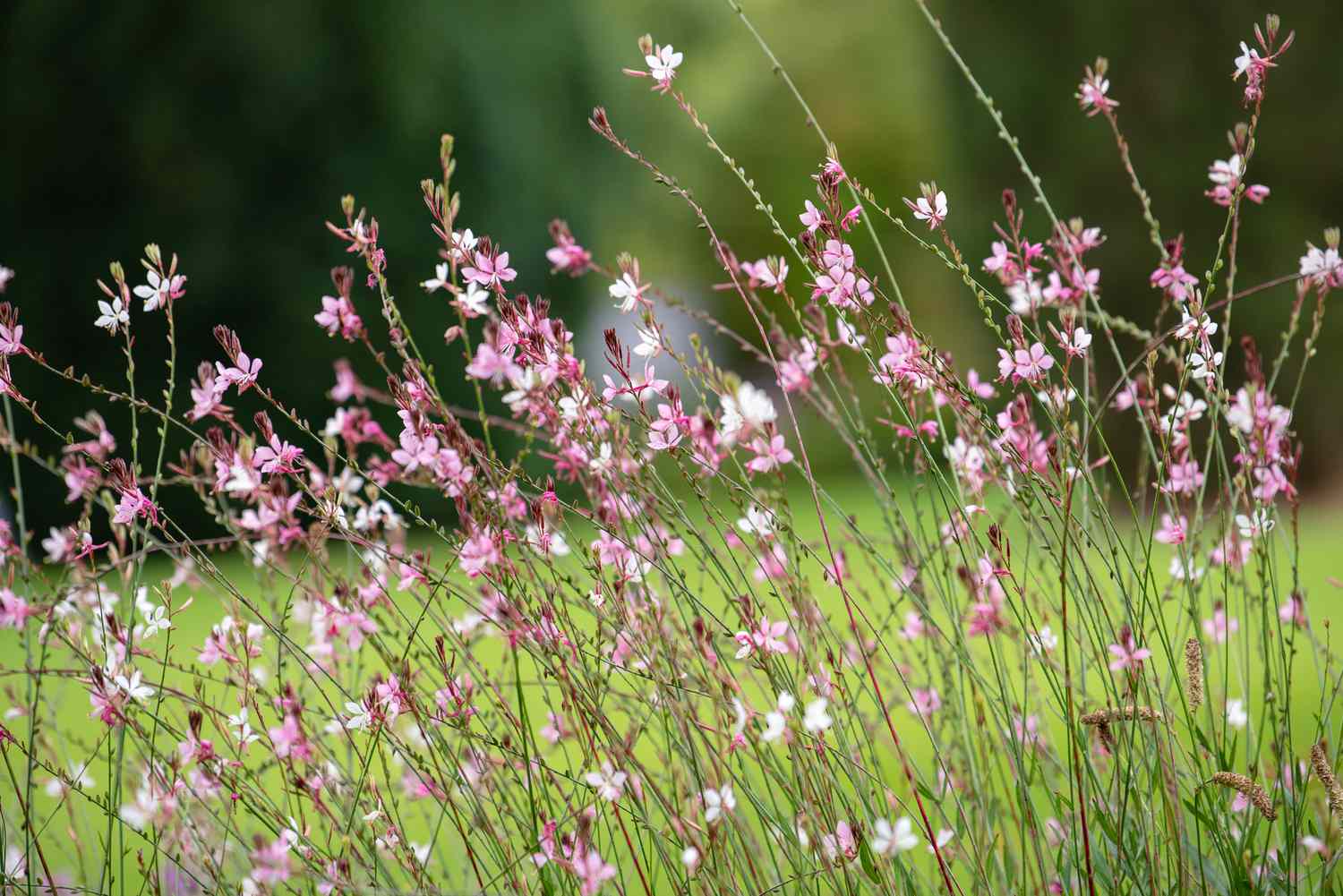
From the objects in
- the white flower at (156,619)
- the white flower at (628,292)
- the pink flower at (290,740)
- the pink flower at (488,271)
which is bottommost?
the pink flower at (290,740)

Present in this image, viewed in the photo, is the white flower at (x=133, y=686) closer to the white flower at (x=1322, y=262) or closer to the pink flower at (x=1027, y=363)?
the pink flower at (x=1027, y=363)

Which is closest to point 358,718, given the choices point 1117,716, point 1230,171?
point 1117,716

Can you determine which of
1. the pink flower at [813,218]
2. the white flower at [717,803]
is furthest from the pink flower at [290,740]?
the pink flower at [813,218]

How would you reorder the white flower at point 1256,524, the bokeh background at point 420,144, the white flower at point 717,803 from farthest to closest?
the bokeh background at point 420,144, the white flower at point 1256,524, the white flower at point 717,803

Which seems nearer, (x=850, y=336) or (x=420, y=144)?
(x=850, y=336)

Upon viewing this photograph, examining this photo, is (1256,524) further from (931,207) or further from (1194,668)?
(931,207)

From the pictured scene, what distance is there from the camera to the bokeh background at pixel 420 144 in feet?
20.4

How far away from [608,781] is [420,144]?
6731mm

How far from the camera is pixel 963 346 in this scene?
874cm

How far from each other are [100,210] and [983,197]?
16.0 feet

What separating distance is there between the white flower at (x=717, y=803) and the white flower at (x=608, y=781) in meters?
0.09

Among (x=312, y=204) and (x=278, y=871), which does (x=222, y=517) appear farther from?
(x=312, y=204)

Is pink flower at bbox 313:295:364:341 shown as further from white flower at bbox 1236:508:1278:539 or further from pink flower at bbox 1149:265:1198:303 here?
white flower at bbox 1236:508:1278:539

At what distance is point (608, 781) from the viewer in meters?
1.35
